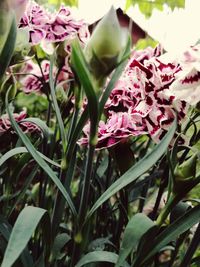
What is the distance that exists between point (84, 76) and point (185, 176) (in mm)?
143

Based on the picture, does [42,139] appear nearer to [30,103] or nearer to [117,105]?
[117,105]

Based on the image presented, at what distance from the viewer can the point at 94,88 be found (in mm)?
391

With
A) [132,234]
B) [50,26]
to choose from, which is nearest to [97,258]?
[132,234]

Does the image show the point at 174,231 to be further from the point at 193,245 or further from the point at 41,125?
the point at 41,125

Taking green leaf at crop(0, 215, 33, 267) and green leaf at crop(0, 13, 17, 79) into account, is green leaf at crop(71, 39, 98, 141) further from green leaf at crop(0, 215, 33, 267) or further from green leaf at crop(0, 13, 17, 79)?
green leaf at crop(0, 215, 33, 267)

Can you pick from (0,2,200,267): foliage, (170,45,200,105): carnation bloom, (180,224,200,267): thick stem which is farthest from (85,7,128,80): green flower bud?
(180,224,200,267): thick stem

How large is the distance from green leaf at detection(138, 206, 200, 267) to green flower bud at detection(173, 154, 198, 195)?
2cm

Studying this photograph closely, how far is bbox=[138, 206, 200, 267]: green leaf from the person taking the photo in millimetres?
428

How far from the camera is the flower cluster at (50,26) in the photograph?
0.65 meters

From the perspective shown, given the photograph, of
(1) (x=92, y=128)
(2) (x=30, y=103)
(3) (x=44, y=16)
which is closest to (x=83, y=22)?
(3) (x=44, y=16)

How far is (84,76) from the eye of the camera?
14.7 inches

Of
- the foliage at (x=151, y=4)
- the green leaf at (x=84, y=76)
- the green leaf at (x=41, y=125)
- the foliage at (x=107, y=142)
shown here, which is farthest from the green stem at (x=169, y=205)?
the foliage at (x=151, y=4)

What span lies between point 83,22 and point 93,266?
375mm

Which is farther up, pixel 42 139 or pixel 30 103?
pixel 42 139
